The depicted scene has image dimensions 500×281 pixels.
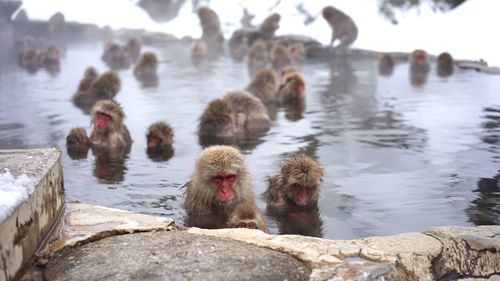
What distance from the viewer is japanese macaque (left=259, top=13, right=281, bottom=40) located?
18469 millimetres

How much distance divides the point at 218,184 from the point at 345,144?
275 centimetres

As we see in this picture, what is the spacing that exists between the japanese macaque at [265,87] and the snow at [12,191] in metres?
6.98

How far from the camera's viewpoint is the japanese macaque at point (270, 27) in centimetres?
1847

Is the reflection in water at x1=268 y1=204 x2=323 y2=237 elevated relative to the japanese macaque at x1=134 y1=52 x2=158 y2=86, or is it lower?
lower

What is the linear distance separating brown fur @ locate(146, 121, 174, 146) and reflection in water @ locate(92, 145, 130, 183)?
297 millimetres

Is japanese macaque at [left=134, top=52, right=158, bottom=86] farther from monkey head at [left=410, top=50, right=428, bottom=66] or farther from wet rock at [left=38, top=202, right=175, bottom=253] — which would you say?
wet rock at [left=38, top=202, right=175, bottom=253]

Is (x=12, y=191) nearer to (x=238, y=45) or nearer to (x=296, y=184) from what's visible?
(x=296, y=184)

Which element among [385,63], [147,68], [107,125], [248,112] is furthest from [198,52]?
[107,125]

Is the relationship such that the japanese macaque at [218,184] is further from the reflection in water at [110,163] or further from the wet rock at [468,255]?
the wet rock at [468,255]

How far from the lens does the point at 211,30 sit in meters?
20.2

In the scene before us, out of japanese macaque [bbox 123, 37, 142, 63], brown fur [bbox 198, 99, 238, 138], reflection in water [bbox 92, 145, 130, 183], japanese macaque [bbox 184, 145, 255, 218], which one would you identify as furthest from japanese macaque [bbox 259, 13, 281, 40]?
japanese macaque [bbox 184, 145, 255, 218]

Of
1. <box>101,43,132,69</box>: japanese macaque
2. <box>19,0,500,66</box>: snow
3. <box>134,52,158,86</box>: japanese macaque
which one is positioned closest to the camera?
<box>19,0,500,66</box>: snow

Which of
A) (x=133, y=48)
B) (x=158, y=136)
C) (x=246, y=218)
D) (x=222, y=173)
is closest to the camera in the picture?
(x=246, y=218)

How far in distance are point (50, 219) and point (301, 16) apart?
679 inches
